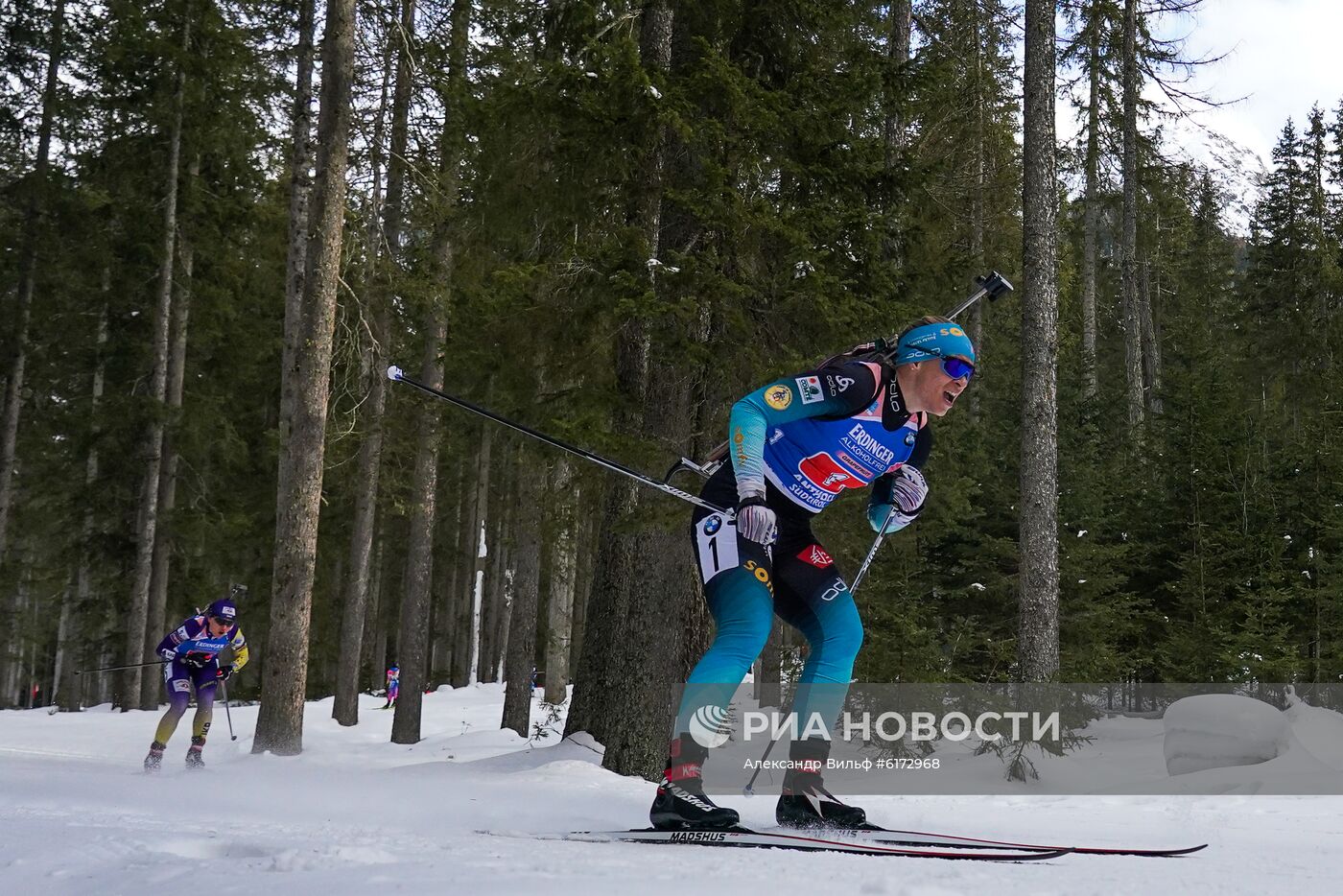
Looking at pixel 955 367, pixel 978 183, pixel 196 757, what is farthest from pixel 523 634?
pixel 955 367

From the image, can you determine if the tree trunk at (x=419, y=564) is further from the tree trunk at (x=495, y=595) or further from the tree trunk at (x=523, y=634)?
the tree trunk at (x=495, y=595)

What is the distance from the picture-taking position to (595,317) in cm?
902

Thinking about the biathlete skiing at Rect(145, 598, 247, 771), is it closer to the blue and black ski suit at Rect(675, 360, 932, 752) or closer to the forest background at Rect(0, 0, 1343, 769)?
the forest background at Rect(0, 0, 1343, 769)

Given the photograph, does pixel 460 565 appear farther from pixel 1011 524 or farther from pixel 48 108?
pixel 1011 524

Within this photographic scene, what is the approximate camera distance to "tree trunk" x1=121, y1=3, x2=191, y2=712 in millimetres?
20719

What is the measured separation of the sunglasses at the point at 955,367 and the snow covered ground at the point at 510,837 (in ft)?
6.75

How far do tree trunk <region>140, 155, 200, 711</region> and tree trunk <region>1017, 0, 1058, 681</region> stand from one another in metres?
17.4

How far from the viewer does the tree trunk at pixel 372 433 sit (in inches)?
603

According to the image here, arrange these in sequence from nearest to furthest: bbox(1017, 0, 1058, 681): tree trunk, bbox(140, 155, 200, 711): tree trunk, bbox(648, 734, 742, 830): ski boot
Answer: bbox(648, 734, 742, 830): ski boot
bbox(1017, 0, 1058, 681): tree trunk
bbox(140, 155, 200, 711): tree trunk

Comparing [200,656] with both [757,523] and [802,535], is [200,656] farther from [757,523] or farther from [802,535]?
[757,523]

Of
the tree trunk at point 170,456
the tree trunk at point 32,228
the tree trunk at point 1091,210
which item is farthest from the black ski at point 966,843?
the tree trunk at point 32,228

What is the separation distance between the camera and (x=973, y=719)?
464 inches

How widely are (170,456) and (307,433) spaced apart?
13.6 metres

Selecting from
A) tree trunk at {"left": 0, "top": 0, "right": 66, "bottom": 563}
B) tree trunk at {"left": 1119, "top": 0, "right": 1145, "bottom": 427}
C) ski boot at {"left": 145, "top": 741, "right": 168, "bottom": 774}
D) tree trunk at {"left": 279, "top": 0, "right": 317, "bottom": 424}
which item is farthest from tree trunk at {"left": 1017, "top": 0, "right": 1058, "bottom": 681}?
tree trunk at {"left": 0, "top": 0, "right": 66, "bottom": 563}
